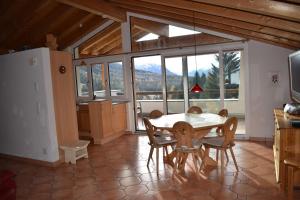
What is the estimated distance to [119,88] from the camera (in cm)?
652

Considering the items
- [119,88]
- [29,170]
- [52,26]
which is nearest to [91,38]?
[52,26]

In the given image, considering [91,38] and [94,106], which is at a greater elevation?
[91,38]

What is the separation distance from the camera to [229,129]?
10.6ft

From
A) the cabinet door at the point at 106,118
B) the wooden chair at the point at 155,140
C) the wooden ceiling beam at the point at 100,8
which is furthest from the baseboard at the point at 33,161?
the wooden ceiling beam at the point at 100,8

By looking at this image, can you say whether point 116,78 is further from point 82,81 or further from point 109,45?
point 82,81

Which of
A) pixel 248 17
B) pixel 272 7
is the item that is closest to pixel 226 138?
pixel 248 17

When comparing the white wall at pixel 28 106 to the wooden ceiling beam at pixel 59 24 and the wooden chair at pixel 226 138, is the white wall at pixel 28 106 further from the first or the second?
the wooden chair at pixel 226 138

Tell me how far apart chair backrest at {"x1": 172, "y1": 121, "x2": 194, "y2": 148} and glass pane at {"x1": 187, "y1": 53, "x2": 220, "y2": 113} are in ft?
8.33

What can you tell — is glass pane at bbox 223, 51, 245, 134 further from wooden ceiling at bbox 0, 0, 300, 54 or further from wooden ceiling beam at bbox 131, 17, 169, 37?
wooden ceiling beam at bbox 131, 17, 169, 37

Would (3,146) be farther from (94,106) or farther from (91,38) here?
(91,38)

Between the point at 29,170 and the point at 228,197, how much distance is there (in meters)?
3.17

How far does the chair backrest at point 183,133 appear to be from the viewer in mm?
3066

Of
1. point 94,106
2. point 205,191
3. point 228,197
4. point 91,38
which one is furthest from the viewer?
point 91,38

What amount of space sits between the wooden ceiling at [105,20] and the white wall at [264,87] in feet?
1.08
